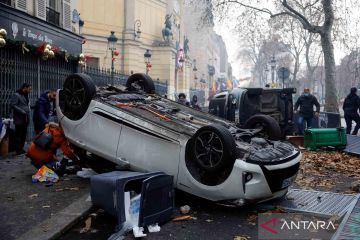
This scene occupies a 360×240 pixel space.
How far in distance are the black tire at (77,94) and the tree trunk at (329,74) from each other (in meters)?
16.5

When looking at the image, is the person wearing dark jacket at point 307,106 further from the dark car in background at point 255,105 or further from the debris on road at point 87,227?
the debris on road at point 87,227

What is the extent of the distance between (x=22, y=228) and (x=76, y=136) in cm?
236

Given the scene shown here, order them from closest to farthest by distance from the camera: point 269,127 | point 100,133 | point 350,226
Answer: point 350,226
point 100,133
point 269,127

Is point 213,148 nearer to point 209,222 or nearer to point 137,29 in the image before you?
point 209,222

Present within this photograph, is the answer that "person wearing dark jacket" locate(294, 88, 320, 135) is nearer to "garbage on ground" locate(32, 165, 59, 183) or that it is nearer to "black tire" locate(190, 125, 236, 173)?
"black tire" locate(190, 125, 236, 173)

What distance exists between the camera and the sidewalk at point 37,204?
4.33 meters

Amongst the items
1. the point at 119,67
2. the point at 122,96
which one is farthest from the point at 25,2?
the point at 119,67

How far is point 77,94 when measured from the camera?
657 centimetres

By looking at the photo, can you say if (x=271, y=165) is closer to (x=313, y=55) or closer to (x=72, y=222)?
(x=72, y=222)

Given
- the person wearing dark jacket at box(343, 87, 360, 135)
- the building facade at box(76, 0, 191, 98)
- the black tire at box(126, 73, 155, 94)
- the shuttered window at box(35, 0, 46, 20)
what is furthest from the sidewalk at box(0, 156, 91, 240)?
the building facade at box(76, 0, 191, 98)

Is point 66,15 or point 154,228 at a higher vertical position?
point 66,15

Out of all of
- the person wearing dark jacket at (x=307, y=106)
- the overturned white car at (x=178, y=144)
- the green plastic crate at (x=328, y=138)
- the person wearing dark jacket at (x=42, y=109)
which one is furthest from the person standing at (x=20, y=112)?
the person wearing dark jacket at (x=307, y=106)

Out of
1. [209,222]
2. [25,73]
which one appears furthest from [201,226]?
[25,73]

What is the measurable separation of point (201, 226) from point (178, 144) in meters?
1.21
